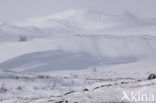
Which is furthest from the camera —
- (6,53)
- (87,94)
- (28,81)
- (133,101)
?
(6,53)

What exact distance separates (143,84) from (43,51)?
231 ft

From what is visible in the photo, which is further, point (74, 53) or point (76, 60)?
point (74, 53)

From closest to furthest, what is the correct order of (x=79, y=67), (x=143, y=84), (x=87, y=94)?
(x=87, y=94) < (x=143, y=84) < (x=79, y=67)

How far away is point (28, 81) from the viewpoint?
2181 cm

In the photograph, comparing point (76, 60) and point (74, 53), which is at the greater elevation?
point (74, 53)

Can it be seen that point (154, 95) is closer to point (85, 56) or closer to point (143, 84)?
point (143, 84)

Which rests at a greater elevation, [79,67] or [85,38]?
[85,38]

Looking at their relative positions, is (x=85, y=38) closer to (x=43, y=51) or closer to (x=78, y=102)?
(x=43, y=51)

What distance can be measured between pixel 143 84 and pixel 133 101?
2029mm

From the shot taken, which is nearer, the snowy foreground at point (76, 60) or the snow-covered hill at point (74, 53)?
the snowy foreground at point (76, 60)

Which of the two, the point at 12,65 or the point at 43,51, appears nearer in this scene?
the point at 12,65

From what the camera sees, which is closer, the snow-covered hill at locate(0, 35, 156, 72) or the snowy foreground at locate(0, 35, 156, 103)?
the snowy foreground at locate(0, 35, 156, 103)

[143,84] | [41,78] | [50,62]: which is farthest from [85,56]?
[143,84]

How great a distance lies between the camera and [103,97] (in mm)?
10336
